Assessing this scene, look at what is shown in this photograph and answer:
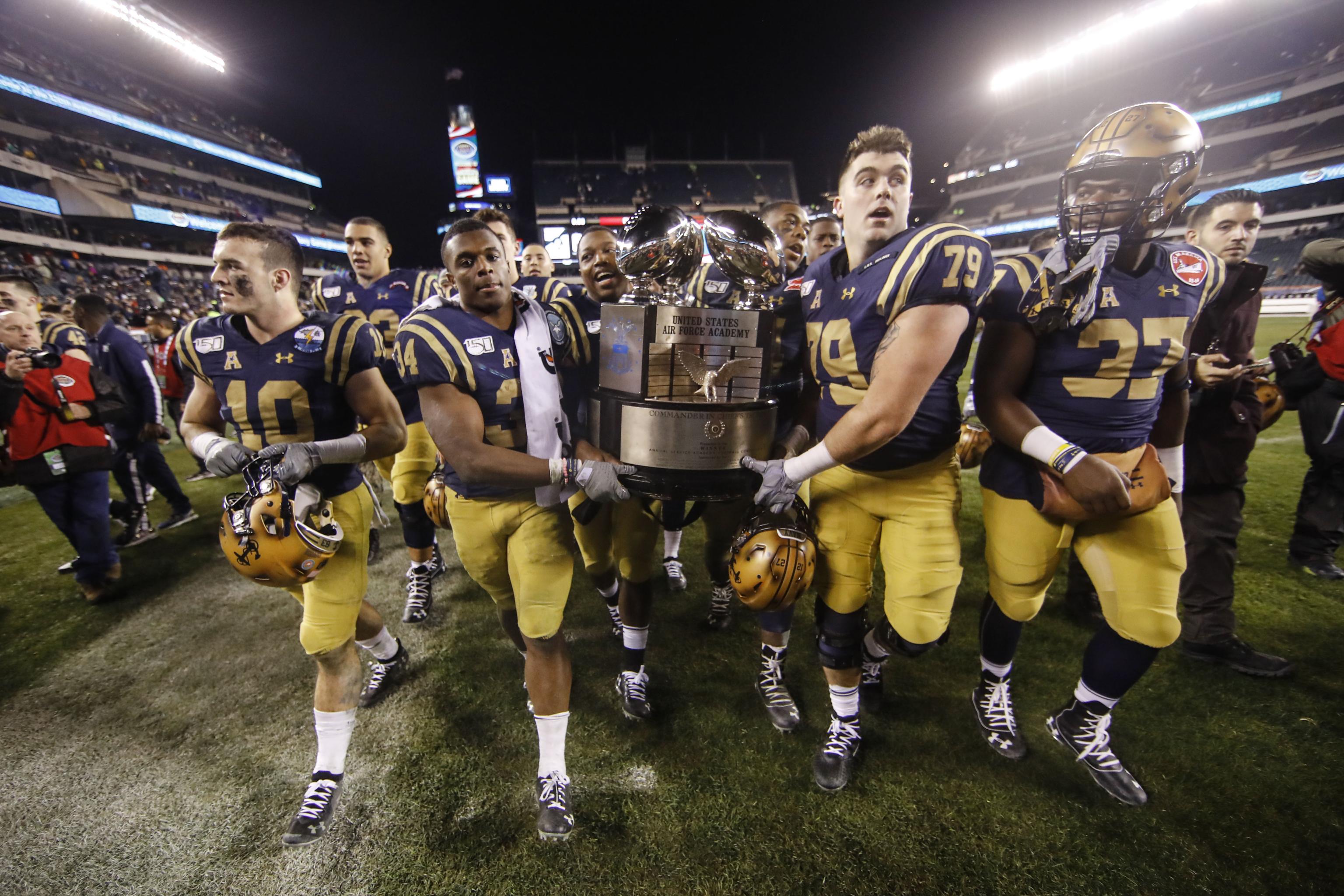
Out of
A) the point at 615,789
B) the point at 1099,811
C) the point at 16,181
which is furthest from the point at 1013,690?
the point at 16,181

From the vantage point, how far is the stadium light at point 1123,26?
26219 mm

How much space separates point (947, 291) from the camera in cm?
184

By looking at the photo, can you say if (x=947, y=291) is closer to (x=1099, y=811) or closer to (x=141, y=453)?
(x=1099, y=811)

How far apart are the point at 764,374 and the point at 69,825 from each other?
3375 millimetres

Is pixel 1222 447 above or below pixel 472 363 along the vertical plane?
below

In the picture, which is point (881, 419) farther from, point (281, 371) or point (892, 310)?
point (281, 371)

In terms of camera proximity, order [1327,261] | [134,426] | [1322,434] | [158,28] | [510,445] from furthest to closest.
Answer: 1. [158,28]
2. [134,426]
3. [1322,434]
4. [1327,261]
5. [510,445]

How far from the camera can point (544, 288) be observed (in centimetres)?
379

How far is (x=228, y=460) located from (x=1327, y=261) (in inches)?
229

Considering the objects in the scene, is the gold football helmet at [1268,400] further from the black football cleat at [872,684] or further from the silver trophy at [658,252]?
the silver trophy at [658,252]

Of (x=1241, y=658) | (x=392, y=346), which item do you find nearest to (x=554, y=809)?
(x=1241, y=658)

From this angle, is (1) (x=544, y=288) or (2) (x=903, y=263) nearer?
(2) (x=903, y=263)

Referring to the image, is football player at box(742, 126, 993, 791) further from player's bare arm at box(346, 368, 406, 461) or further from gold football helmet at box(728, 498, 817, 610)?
player's bare arm at box(346, 368, 406, 461)

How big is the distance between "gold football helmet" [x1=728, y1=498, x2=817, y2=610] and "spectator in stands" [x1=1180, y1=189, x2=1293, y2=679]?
2327mm
